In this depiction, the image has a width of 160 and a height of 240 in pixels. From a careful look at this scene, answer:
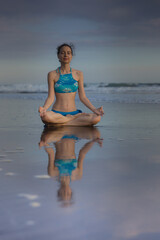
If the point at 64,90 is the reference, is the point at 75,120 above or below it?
below

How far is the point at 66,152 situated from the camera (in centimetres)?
314

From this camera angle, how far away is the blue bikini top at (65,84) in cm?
527

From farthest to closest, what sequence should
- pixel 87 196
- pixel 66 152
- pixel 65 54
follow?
pixel 65 54, pixel 66 152, pixel 87 196

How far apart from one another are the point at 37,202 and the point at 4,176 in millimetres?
559

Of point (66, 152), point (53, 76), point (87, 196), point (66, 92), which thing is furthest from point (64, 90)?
point (87, 196)

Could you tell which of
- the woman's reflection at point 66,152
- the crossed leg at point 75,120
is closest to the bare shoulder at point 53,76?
the crossed leg at point 75,120

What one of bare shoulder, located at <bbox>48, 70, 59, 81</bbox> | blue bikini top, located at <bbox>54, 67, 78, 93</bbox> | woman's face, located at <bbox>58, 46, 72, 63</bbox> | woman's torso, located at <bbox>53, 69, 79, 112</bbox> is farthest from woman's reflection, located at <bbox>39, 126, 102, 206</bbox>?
woman's face, located at <bbox>58, 46, 72, 63</bbox>

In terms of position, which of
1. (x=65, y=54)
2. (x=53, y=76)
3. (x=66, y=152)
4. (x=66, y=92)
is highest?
(x=65, y=54)

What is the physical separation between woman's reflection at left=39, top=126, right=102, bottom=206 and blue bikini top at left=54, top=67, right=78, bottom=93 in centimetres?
53

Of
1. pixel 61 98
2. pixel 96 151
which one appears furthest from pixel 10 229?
pixel 61 98

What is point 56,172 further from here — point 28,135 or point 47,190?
point 28,135

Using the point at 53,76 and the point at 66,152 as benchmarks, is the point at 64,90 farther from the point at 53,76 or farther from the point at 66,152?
the point at 66,152

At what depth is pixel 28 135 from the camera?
437cm

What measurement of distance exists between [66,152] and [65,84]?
228 centimetres
